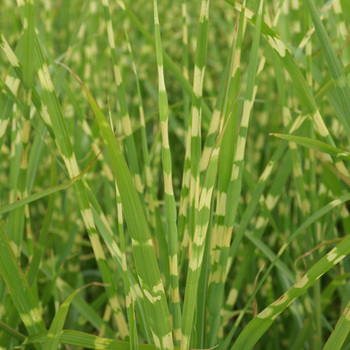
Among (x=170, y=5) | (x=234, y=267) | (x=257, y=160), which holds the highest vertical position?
(x=170, y=5)

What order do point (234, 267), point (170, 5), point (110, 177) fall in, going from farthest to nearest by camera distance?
point (170, 5) → point (234, 267) → point (110, 177)

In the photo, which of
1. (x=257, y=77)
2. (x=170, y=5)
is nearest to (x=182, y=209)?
(x=257, y=77)

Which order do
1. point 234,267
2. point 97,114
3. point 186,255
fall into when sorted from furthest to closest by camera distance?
point 234,267 → point 186,255 → point 97,114

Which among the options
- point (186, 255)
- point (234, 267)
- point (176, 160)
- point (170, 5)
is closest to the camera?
point (186, 255)

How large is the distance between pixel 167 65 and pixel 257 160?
412mm

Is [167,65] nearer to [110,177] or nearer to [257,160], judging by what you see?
[110,177]

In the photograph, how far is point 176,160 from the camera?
43.7 inches

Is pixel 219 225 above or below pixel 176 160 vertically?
above

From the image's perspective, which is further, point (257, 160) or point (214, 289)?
point (257, 160)

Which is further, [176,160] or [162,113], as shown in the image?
[176,160]

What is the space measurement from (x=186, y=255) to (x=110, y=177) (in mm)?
167

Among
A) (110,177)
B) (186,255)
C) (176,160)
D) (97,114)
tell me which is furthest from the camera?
(176,160)

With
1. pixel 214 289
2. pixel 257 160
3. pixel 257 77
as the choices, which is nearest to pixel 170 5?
pixel 257 160

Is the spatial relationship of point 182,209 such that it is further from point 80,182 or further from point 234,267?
point 234,267
